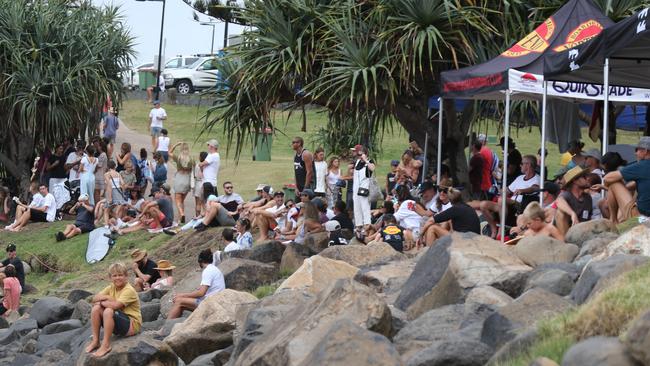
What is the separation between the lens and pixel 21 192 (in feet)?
103

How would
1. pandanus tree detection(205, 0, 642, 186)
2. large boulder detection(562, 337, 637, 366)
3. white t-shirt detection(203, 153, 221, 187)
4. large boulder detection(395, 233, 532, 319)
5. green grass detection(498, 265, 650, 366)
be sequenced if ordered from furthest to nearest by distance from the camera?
white t-shirt detection(203, 153, 221, 187), pandanus tree detection(205, 0, 642, 186), large boulder detection(395, 233, 532, 319), green grass detection(498, 265, 650, 366), large boulder detection(562, 337, 637, 366)

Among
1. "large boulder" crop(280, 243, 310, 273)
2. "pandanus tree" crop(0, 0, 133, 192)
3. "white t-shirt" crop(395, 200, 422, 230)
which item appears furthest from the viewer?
"pandanus tree" crop(0, 0, 133, 192)

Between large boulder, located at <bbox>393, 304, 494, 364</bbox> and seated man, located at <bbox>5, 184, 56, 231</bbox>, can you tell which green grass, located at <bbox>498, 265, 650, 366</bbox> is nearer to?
large boulder, located at <bbox>393, 304, 494, 364</bbox>

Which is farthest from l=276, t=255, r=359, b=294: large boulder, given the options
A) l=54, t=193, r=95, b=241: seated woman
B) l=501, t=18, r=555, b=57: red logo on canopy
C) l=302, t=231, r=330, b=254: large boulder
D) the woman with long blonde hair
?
l=54, t=193, r=95, b=241: seated woman

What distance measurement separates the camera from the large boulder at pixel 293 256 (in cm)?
1948

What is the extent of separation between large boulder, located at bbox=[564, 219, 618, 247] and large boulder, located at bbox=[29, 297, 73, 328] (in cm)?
1022

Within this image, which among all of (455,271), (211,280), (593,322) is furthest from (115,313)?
(593,322)

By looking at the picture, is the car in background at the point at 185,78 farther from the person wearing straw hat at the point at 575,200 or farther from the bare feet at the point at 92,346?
the person wearing straw hat at the point at 575,200

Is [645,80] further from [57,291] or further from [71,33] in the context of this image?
[71,33]

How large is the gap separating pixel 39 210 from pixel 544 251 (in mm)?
17678

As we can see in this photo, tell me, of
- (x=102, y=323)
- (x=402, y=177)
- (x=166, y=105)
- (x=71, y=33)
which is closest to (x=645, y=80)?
(x=402, y=177)

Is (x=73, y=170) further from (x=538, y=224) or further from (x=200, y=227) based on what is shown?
(x=538, y=224)

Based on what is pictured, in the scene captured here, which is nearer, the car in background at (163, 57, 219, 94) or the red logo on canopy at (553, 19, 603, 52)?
the red logo on canopy at (553, 19, 603, 52)

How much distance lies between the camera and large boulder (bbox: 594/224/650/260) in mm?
11717
